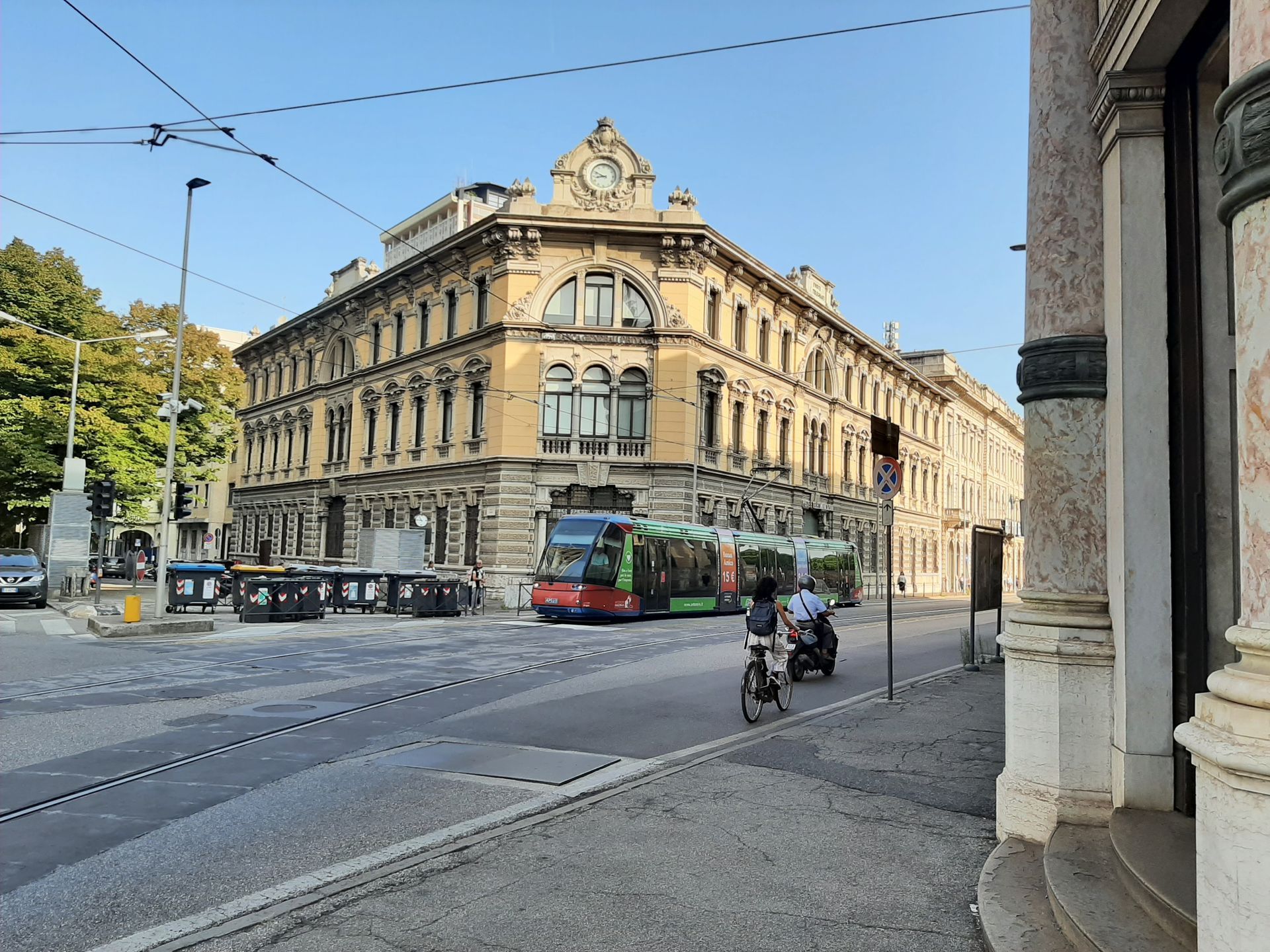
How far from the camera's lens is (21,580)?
2642 centimetres

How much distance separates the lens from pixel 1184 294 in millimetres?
5227

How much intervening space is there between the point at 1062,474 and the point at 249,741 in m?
7.31

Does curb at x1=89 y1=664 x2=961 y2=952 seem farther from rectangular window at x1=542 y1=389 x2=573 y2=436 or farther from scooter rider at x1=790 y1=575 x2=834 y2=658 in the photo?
rectangular window at x1=542 y1=389 x2=573 y2=436

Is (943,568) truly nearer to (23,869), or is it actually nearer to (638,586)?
(638,586)

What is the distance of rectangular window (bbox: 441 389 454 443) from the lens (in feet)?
134

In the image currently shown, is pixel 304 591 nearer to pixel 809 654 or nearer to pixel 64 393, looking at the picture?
pixel 809 654

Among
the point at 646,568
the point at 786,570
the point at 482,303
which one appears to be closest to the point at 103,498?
the point at 646,568

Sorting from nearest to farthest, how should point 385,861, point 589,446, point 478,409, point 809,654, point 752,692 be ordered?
1. point 385,861
2. point 752,692
3. point 809,654
4. point 589,446
5. point 478,409

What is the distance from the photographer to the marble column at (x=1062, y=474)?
536 cm

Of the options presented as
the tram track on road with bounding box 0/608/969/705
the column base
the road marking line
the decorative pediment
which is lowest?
the road marking line

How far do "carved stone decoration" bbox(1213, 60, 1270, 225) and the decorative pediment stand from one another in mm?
35893

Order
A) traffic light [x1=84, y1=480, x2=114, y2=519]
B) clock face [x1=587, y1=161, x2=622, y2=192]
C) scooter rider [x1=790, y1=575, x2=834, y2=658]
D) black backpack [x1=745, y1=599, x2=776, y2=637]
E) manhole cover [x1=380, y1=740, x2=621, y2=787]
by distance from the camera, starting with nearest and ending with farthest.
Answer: manhole cover [x1=380, y1=740, x2=621, y2=787] → black backpack [x1=745, y1=599, x2=776, y2=637] → scooter rider [x1=790, y1=575, x2=834, y2=658] → traffic light [x1=84, y1=480, x2=114, y2=519] → clock face [x1=587, y1=161, x2=622, y2=192]

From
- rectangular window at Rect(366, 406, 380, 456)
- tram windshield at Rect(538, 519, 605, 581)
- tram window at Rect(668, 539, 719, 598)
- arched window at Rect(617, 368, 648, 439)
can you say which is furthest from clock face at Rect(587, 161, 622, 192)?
tram windshield at Rect(538, 519, 605, 581)

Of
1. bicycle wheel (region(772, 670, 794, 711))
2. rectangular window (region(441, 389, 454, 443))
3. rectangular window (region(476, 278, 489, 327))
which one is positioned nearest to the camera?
bicycle wheel (region(772, 670, 794, 711))
